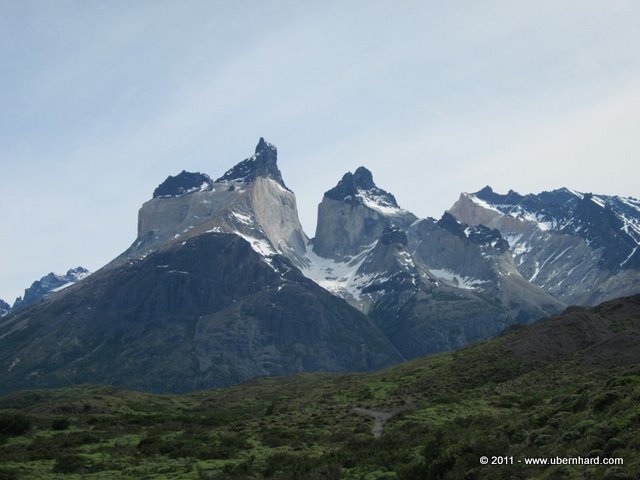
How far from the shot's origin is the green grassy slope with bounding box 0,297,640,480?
1983 inches

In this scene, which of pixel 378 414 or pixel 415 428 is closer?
pixel 415 428

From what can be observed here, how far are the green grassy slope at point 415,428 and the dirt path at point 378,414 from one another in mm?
1095

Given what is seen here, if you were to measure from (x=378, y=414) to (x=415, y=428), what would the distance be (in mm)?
23981

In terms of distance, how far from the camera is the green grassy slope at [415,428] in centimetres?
5038

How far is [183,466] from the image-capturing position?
65.2m

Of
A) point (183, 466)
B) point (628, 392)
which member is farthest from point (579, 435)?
point (183, 466)

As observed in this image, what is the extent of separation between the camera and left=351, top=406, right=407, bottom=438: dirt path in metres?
85.6

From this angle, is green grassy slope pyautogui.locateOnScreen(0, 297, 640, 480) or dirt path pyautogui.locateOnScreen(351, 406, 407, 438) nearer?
green grassy slope pyautogui.locateOnScreen(0, 297, 640, 480)

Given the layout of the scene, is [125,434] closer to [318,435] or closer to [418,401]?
[318,435]

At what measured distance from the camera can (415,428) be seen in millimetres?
74812

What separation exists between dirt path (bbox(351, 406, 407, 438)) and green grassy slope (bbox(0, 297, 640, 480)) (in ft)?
3.59

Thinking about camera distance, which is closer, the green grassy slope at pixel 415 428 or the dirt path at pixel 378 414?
the green grassy slope at pixel 415 428

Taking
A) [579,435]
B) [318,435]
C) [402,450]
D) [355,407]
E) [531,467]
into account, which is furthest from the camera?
[355,407]

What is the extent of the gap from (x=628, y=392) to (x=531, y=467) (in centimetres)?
1786
